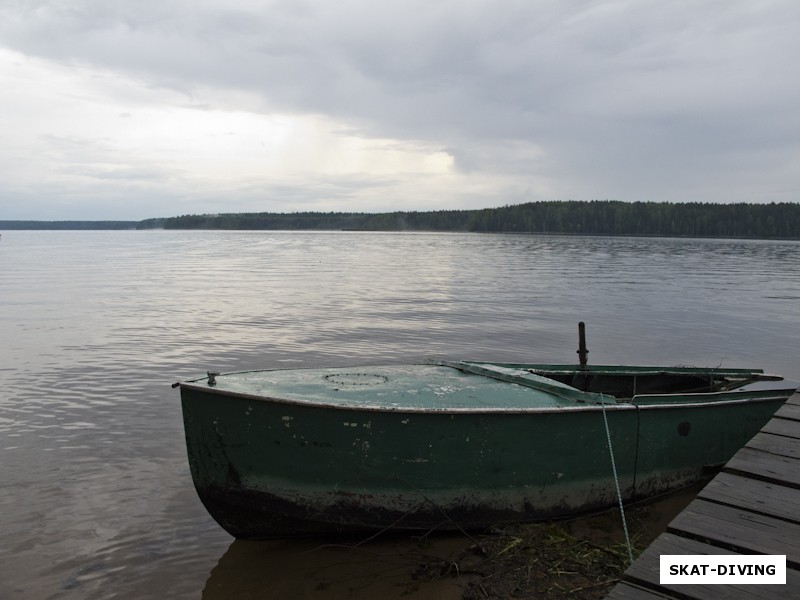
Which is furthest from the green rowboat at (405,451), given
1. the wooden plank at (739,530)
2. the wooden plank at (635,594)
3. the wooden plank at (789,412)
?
the wooden plank at (635,594)

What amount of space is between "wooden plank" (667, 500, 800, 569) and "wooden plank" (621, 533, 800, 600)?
0.25 ft

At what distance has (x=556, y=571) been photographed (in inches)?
208

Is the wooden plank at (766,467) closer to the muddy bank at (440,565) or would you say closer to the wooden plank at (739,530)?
the wooden plank at (739,530)

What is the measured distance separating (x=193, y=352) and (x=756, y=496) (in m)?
13.0

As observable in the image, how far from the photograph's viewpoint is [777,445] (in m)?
4.89

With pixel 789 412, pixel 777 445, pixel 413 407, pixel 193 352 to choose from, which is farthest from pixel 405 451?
pixel 193 352

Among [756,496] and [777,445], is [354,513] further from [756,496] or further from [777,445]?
[777,445]

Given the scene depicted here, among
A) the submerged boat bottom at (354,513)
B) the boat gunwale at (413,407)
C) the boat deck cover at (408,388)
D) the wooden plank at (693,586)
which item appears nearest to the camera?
the wooden plank at (693,586)

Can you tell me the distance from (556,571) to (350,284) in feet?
96.4

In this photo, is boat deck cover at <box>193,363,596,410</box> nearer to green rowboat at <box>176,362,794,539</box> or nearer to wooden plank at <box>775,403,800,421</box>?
green rowboat at <box>176,362,794,539</box>

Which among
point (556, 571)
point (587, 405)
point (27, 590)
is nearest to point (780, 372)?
point (587, 405)

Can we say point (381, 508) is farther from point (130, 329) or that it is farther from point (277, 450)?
point (130, 329)

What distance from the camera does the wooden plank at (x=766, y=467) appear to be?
434 centimetres

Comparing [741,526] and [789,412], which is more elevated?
[789,412]
